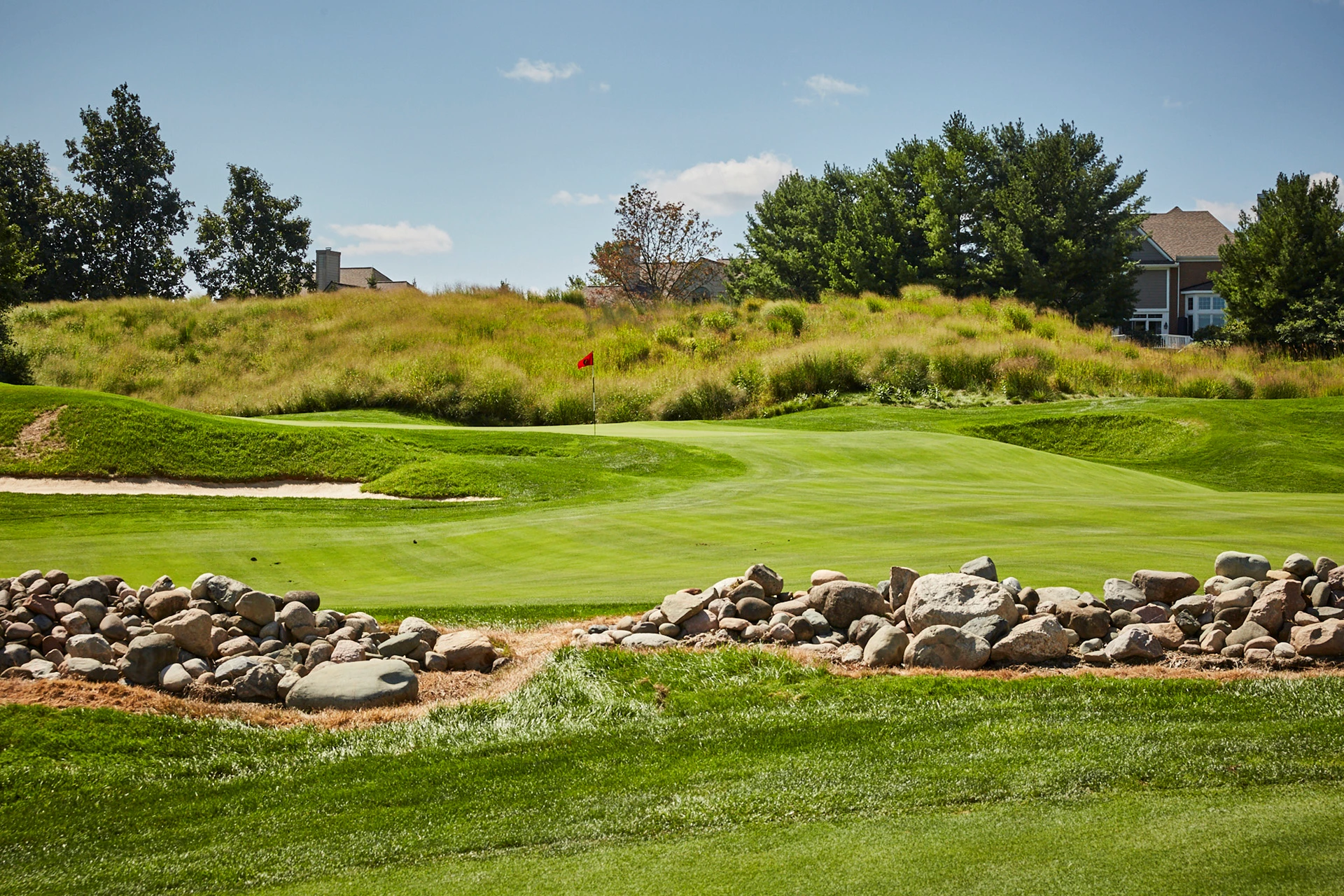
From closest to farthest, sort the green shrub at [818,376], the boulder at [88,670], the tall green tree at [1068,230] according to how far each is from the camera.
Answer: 1. the boulder at [88,670]
2. the green shrub at [818,376]
3. the tall green tree at [1068,230]

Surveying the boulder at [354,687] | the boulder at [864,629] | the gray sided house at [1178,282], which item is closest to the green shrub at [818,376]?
the boulder at [864,629]

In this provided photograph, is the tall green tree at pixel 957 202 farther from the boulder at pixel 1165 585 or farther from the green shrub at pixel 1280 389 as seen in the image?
the boulder at pixel 1165 585

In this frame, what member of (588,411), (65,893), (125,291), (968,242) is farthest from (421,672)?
(125,291)

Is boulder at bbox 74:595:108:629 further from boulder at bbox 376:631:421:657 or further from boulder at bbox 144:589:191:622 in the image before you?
boulder at bbox 376:631:421:657

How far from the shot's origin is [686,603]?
7.29 metres

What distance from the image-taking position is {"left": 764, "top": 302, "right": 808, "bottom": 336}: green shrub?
34281mm

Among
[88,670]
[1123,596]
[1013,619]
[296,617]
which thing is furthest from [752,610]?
[88,670]

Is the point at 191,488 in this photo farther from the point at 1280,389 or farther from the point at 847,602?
the point at 1280,389

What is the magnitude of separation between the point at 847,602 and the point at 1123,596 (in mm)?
1966

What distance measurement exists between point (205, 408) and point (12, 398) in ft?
37.4

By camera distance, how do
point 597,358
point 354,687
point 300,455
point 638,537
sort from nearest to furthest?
point 354,687 → point 638,537 → point 300,455 → point 597,358

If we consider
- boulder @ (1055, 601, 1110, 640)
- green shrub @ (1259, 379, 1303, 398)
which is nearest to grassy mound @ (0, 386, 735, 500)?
boulder @ (1055, 601, 1110, 640)

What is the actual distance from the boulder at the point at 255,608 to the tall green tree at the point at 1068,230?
1718 inches

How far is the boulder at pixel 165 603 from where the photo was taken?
6723 mm
